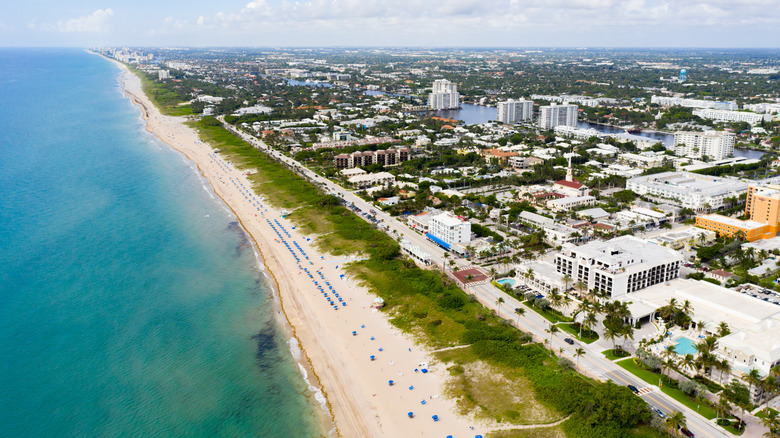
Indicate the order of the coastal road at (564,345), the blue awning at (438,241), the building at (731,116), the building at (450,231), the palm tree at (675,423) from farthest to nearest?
the building at (731,116) → the blue awning at (438,241) → the building at (450,231) → the coastal road at (564,345) → the palm tree at (675,423)

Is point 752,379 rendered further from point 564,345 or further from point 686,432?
point 564,345

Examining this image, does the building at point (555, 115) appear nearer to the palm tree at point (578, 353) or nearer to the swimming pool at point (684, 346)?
the swimming pool at point (684, 346)

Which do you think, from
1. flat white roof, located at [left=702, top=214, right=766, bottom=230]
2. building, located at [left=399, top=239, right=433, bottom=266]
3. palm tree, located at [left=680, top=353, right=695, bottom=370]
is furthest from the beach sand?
flat white roof, located at [left=702, top=214, right=766, bottom=230]

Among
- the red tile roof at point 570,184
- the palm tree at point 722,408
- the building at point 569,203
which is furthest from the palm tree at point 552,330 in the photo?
the red tile roof at point 570,184

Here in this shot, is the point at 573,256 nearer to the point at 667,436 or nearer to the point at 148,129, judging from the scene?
the point at 667,436

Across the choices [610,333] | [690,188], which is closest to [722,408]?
[610,333]

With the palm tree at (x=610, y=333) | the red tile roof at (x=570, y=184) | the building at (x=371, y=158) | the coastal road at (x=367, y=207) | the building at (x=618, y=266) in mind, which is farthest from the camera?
the building at (x=371, y=158)

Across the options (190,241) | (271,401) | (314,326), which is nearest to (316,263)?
(314,326)
